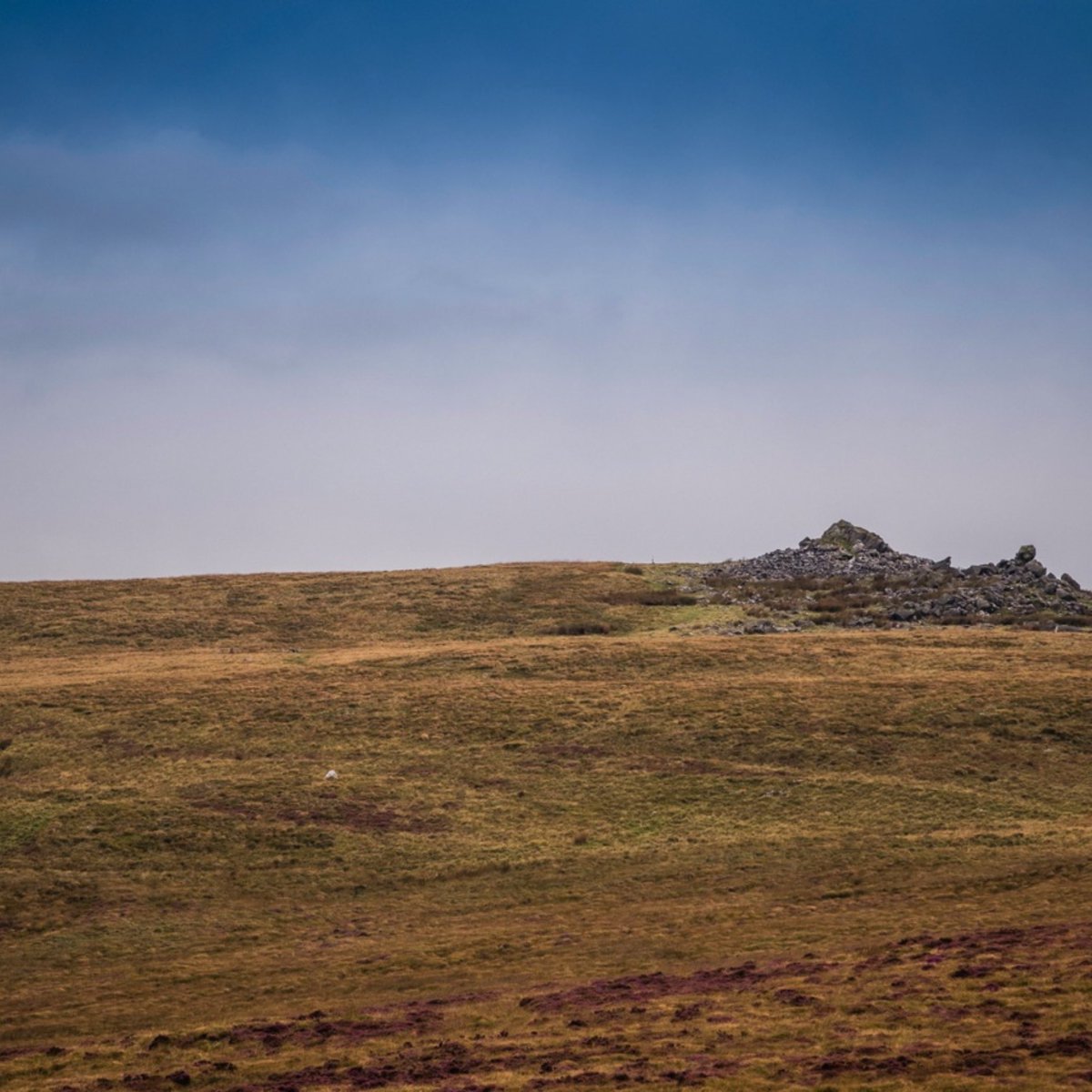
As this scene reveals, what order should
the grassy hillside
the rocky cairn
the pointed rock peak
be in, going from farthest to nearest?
the pointed rock peak
the rocky cairn
the grassy hillside

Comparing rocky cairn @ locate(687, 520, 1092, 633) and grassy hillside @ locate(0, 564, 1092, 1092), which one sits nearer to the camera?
grassy hillside @ locate(0, 564, 1092, 1092)

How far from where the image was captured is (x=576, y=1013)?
26.9 meters

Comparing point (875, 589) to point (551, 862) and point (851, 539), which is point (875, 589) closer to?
point (851, 539)

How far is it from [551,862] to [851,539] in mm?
65383

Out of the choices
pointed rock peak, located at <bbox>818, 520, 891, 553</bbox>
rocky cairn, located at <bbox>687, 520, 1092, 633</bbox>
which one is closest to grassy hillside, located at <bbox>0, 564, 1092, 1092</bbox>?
rocky cairn, located at <bbox>687, 520, 1092, 633</bbox>

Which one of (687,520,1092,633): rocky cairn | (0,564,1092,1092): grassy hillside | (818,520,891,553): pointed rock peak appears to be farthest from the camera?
(818,520,891,553): pointed rock peak

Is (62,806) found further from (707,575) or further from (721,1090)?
(707,575)

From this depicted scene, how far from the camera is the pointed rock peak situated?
97.8 m

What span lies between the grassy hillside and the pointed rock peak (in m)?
26.8

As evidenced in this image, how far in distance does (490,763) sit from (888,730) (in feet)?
55.5

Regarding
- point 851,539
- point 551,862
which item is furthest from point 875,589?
point 551,862

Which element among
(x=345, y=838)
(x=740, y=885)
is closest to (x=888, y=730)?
(x=740, y=885)

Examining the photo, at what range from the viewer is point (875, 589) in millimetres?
85062

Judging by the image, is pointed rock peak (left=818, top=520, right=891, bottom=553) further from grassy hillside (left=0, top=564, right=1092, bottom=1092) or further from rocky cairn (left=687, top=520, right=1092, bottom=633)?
grassy hillside (left=0, top=564, right=1092, bottom=1092)
